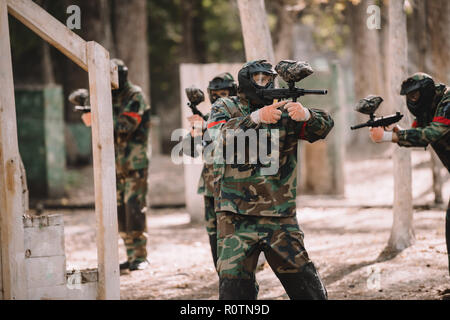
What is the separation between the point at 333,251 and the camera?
785 centimetres

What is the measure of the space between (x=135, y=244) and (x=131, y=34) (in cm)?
943

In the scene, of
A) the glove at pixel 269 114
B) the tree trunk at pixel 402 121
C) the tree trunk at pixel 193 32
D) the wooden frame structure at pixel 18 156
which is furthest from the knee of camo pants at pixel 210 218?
the tree trunk at pixel 193 32

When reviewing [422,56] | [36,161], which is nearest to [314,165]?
[422,56]

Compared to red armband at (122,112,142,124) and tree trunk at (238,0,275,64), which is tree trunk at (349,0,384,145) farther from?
red armband at (122,112,142,124)

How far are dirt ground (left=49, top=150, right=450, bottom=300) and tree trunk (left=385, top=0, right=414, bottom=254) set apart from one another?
0.80ft

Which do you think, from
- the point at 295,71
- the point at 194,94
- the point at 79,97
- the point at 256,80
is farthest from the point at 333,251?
the point at 295,71

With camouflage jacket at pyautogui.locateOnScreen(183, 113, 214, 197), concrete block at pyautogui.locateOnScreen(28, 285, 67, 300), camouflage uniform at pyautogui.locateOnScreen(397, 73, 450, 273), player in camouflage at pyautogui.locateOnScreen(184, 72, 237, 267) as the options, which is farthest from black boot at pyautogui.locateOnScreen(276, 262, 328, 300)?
player in camouflage at pyautogui.locateOnScreen(184, 72, 237, 267)

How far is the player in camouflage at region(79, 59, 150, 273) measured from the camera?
712cm

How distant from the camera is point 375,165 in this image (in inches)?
677

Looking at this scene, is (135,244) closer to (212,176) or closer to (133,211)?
(133,211)

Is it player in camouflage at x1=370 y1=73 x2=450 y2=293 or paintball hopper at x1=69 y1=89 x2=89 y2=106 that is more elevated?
paintball hopper at x1=69 y1=89 x2=89 y2=106

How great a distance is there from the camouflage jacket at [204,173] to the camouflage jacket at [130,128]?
888mm

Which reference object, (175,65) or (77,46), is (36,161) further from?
(175,65)
